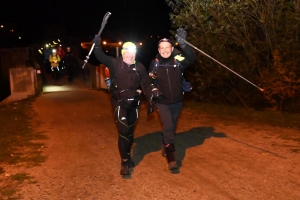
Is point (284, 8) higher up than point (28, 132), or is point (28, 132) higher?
point (284, 8)

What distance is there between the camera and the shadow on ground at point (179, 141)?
684 cm

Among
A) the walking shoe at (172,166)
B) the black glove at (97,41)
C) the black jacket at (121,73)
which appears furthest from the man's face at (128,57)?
the walking shoe at (172,166)

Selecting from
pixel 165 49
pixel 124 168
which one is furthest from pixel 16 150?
pixel 165 49

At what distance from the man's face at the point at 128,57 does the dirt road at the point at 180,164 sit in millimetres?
1559

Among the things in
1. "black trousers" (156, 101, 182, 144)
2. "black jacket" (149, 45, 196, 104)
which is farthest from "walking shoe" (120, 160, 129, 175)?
"black jacket" (149, 45, 196, 104)

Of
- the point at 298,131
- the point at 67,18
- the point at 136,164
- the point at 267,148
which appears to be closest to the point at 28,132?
the point at 136,164

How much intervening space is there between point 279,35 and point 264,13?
2.71 ft

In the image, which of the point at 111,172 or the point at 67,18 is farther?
the point at 67,18

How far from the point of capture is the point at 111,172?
596 centimetres

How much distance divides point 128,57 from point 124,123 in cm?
89

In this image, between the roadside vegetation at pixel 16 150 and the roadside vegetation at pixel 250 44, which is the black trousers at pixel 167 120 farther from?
the roadside vegetation at pixel 250 44

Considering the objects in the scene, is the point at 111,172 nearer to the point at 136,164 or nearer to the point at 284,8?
the point at 136,164

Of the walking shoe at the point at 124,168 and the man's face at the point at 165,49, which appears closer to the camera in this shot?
the walking shoe at the point at 124,168

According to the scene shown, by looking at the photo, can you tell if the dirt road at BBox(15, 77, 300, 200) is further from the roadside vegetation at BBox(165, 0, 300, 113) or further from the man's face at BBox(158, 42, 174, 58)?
the roadside vegetation at BBox(165, 0, 300, 113)
